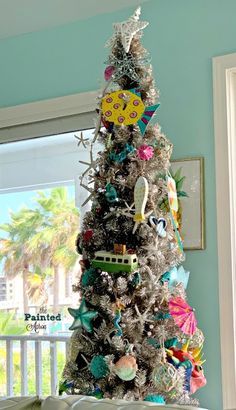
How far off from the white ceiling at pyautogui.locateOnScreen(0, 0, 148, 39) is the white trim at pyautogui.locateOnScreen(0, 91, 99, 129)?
42 cm

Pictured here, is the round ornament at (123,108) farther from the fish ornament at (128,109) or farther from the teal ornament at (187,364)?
the teal ornament at (187,364)

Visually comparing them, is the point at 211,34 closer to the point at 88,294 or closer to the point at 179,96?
the point at 179,96

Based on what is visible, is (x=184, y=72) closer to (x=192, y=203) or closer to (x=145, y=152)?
(x=192, y=203)

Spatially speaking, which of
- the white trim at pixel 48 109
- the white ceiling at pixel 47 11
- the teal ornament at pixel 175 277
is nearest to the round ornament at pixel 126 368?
the teal ornament at pixel 175 277

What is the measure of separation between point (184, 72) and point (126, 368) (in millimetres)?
1514

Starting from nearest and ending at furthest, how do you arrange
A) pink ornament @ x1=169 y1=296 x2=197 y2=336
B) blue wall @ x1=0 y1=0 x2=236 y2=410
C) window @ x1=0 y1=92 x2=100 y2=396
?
pink ornament @ x1=169 y1=296 x2=197 y2=336
blue wall @ x1=0 y1=0 x2=236 y2=410
window @ x1=0 y1=92 x2=100 y2=396

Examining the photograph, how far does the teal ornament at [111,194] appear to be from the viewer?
271 cm

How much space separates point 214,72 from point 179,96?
21cm

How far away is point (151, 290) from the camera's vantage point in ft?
8.89

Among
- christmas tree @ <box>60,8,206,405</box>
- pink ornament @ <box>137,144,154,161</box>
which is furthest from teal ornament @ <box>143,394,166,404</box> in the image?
pink ornament @ <box>137,144,154,161</box>

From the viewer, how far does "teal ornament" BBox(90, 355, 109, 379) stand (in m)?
2.64

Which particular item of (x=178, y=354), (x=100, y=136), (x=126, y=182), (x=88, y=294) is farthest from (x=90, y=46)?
(x=178, y=354)

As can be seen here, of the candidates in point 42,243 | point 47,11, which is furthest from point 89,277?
point 47,11

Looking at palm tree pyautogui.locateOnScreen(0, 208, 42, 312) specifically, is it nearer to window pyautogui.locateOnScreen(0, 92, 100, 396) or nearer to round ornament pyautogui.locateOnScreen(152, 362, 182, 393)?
window pyautogui.locateOnScreen(0, 92, 100, 396)
